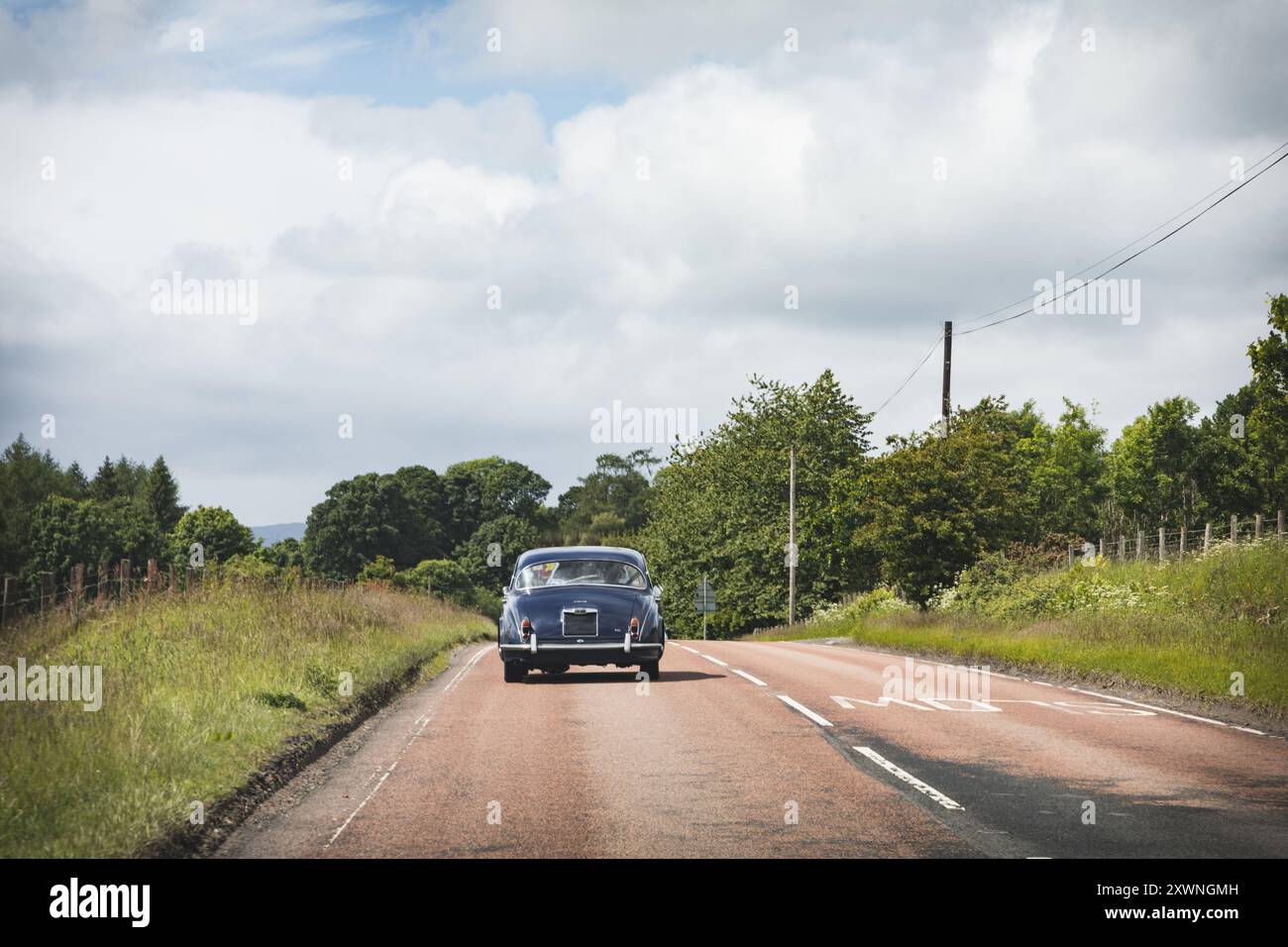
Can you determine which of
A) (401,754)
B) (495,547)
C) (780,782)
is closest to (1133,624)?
(780,782)

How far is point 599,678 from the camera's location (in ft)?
61.5

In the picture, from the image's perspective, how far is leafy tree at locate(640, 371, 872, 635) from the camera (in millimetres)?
60969

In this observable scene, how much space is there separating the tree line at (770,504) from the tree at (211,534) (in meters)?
0.26

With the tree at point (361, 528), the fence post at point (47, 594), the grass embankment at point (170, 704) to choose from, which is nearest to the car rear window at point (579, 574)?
the grass embankment at point (170, 704)

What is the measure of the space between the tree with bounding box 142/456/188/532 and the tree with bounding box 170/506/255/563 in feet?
69.5

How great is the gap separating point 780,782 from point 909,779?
40.6 inches

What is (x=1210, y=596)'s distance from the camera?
21797mm

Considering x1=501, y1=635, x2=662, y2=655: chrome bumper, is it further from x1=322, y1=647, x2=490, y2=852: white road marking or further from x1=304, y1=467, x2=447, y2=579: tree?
x1=304, y1=467, x2=447, y2=579: tree

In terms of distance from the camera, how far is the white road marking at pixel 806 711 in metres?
12.9

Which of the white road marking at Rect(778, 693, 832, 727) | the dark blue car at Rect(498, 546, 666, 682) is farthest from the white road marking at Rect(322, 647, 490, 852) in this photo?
the white road marking at Rect(778, 693, 832, 727)

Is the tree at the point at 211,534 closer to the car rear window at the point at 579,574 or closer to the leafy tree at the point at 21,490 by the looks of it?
the leafy tree at the point at 21,490

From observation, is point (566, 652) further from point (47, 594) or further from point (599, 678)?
point (47, 594)
